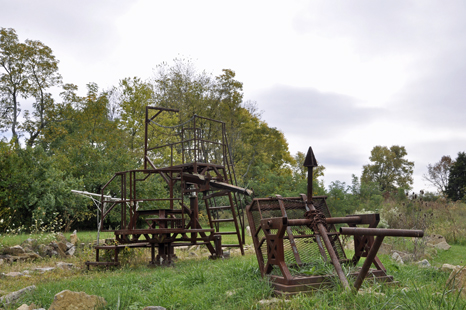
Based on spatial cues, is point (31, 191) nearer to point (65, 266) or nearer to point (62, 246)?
point (62, 246)

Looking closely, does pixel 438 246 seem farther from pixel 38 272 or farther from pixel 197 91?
pixel 197 91

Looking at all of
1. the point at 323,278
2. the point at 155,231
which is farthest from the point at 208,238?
the point at 323,278

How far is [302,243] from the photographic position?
6320 millimetres

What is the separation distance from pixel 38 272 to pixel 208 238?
4173mm

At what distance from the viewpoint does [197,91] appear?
30891mm

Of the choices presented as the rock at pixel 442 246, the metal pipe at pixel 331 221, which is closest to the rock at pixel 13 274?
the metal pipe at pixel 331 221

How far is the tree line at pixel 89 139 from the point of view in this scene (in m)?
16.1

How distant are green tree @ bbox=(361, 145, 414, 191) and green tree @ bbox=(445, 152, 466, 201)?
6278 millimetres

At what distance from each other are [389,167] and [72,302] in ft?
141

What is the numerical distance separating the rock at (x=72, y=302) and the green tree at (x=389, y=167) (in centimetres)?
4108

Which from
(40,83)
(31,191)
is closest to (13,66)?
(40,83)

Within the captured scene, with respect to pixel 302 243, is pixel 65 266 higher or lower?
lower

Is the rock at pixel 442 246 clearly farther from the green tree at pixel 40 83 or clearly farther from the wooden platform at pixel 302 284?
the green tree at pixel 40 83

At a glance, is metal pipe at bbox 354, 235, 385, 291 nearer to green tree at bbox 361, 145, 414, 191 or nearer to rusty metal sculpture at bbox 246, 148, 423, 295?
rusty metal sculpture at bbox 246, 148, 423, 295
